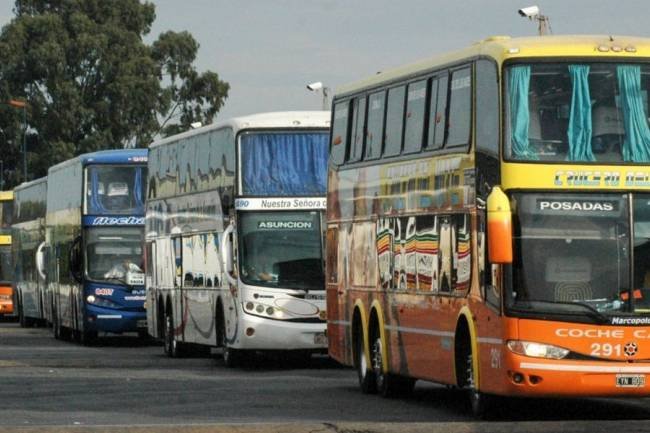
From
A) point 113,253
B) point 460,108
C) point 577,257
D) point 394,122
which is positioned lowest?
point 577,257

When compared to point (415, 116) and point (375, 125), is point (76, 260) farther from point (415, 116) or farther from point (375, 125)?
point (415, 116)

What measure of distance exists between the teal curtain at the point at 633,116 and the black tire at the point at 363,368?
6.34 metres

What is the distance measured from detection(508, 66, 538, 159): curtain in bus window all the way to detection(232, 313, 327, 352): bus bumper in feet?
38.6

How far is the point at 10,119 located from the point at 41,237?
48.0 meters

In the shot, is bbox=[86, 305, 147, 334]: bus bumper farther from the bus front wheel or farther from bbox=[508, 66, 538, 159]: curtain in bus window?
bbox=[508, 66, 538, 159]: curtain in bus window

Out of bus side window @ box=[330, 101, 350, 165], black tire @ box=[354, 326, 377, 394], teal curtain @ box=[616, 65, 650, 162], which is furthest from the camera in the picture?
bus side window @ box=[330, 101, 350, 165]

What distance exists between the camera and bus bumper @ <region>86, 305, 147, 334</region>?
4200cm

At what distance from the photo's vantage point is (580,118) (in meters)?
18.7

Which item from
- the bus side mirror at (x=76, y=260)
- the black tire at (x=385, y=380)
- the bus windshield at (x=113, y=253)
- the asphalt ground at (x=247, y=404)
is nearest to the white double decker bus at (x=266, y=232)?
the asphalt ground at (x=247, y=404)

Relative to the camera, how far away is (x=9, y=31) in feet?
328

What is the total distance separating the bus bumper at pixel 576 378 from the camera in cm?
1817

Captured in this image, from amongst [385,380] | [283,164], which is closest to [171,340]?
[283,164]

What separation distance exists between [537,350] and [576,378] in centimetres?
41

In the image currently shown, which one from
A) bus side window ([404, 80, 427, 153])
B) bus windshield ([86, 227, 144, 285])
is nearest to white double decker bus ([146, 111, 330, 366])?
bus side window ([404, 80, 427, 153])
